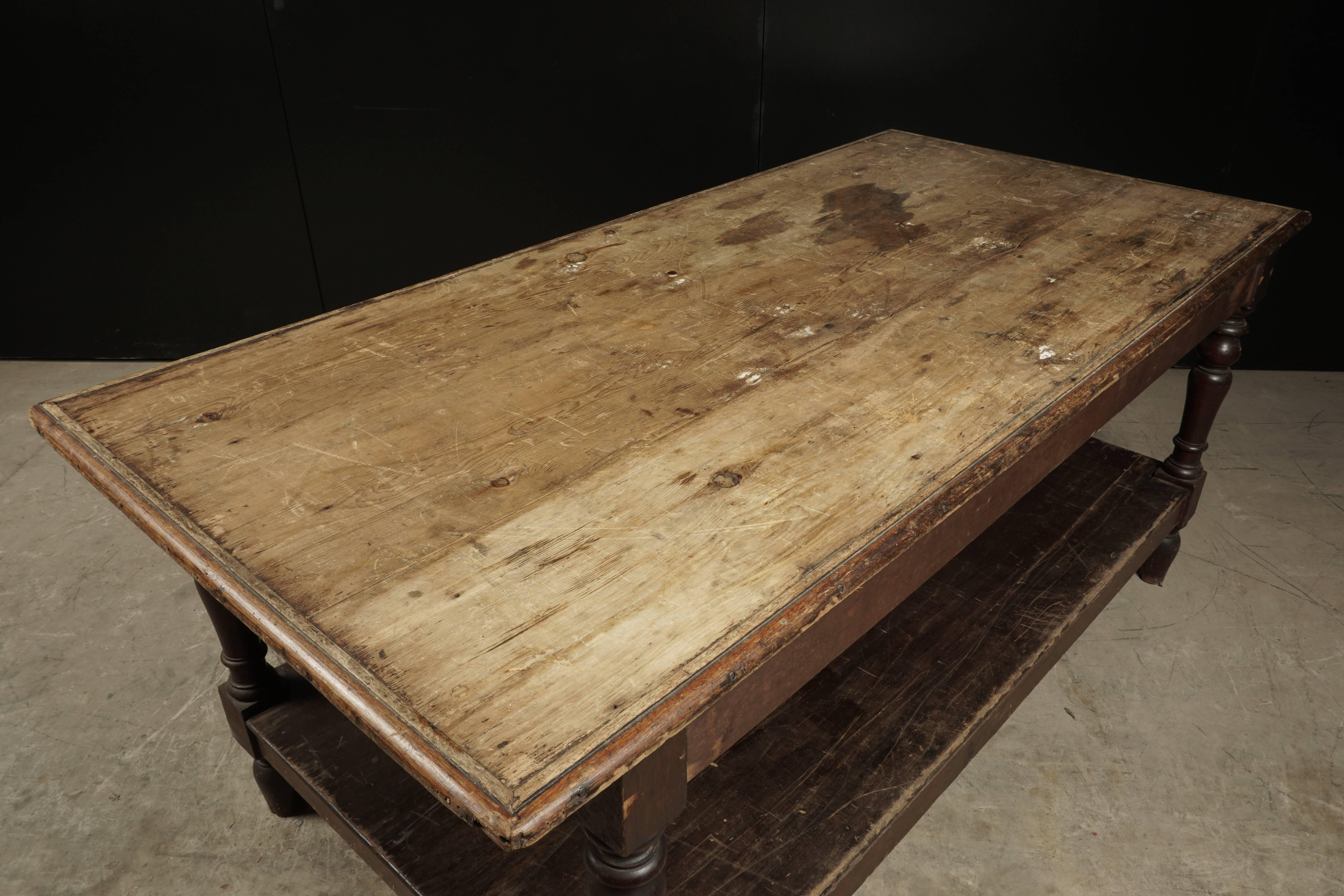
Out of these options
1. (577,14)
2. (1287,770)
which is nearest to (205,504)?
(1287,770)

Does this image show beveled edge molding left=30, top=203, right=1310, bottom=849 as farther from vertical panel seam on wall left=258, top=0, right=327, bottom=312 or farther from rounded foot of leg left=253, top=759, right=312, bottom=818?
vertical panel seam on wall left=258, top=0, right=327, bottom=312

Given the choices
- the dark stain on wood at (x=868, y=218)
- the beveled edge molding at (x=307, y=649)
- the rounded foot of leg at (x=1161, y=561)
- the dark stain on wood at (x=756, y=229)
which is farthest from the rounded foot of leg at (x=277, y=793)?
the rounded foot of leg at (x=1161, y=561)

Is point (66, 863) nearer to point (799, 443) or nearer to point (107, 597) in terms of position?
point (107, 597)

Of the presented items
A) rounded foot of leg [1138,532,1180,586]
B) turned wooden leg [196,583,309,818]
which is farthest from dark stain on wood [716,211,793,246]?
rounded foot of leg [1138,532,1180,586]

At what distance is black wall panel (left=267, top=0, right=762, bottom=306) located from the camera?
297 centimetres

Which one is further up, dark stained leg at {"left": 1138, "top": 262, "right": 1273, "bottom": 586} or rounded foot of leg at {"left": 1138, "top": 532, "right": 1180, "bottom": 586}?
dark stained leg at {"left": 1138, "top": 262, "right": 1273, "bottom": 586}

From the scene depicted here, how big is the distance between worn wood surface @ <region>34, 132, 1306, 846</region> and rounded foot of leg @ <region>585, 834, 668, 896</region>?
0.25 meters

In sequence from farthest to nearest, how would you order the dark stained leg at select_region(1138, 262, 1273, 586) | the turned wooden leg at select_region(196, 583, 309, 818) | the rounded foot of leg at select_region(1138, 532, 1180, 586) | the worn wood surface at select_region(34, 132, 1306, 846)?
1. the rounded foot of leg at select_region(1138, 532, 1180, 586)
2. the dark stained leg at select_region(1138, 262, 1273, 586)
3. the turned wooden leg at select_region(196, 583, 309, 818)
4. the worn wood surface at select_region(34, 132, 1306, 846)

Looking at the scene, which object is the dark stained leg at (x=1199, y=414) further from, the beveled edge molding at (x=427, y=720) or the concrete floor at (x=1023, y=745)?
the beveled edge molding at (x=427, y=720)

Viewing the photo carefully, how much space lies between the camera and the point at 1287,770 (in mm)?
1847

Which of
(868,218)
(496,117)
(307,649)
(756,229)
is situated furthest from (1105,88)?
(307,649)

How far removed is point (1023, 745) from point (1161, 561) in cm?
66

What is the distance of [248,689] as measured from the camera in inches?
64.3

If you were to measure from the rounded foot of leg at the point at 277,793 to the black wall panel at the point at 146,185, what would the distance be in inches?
78.3
